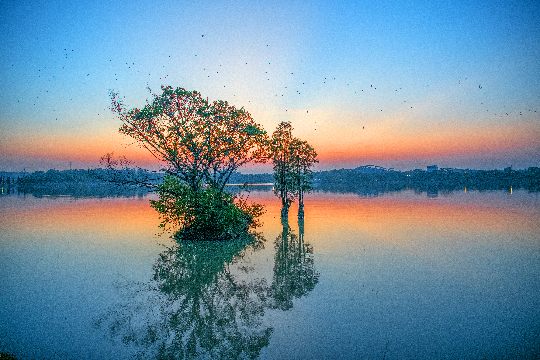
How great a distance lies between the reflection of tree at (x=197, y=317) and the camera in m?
7.89

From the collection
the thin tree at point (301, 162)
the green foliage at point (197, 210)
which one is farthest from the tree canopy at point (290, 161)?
the green foliage at point (197, 210)

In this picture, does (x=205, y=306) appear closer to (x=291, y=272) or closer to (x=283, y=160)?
(x=291, y=272)

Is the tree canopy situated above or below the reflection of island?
above

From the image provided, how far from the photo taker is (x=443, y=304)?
422 inches

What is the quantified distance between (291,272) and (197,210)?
36.1ft

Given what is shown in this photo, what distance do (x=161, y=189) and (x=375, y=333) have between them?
18963 mm

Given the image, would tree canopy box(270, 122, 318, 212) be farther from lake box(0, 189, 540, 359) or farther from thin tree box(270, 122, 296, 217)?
lake box(0, 189, 540, 359)

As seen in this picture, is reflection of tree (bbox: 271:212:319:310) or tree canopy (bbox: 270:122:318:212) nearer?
reflection of tree (bbox: 271:212:319:310)

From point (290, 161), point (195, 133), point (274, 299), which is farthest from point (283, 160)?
point (274, 299)

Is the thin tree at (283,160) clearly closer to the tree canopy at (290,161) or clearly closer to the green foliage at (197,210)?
the tree canopy at (290,161)

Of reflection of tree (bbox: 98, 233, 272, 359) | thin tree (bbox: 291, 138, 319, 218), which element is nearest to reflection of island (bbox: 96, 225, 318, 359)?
reflection of tree (bbox: 98, 233, 272, 359)

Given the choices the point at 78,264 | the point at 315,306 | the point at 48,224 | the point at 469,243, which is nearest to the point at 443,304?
the point at 315,306

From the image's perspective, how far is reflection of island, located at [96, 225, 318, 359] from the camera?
8016mm

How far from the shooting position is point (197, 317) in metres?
9.59
